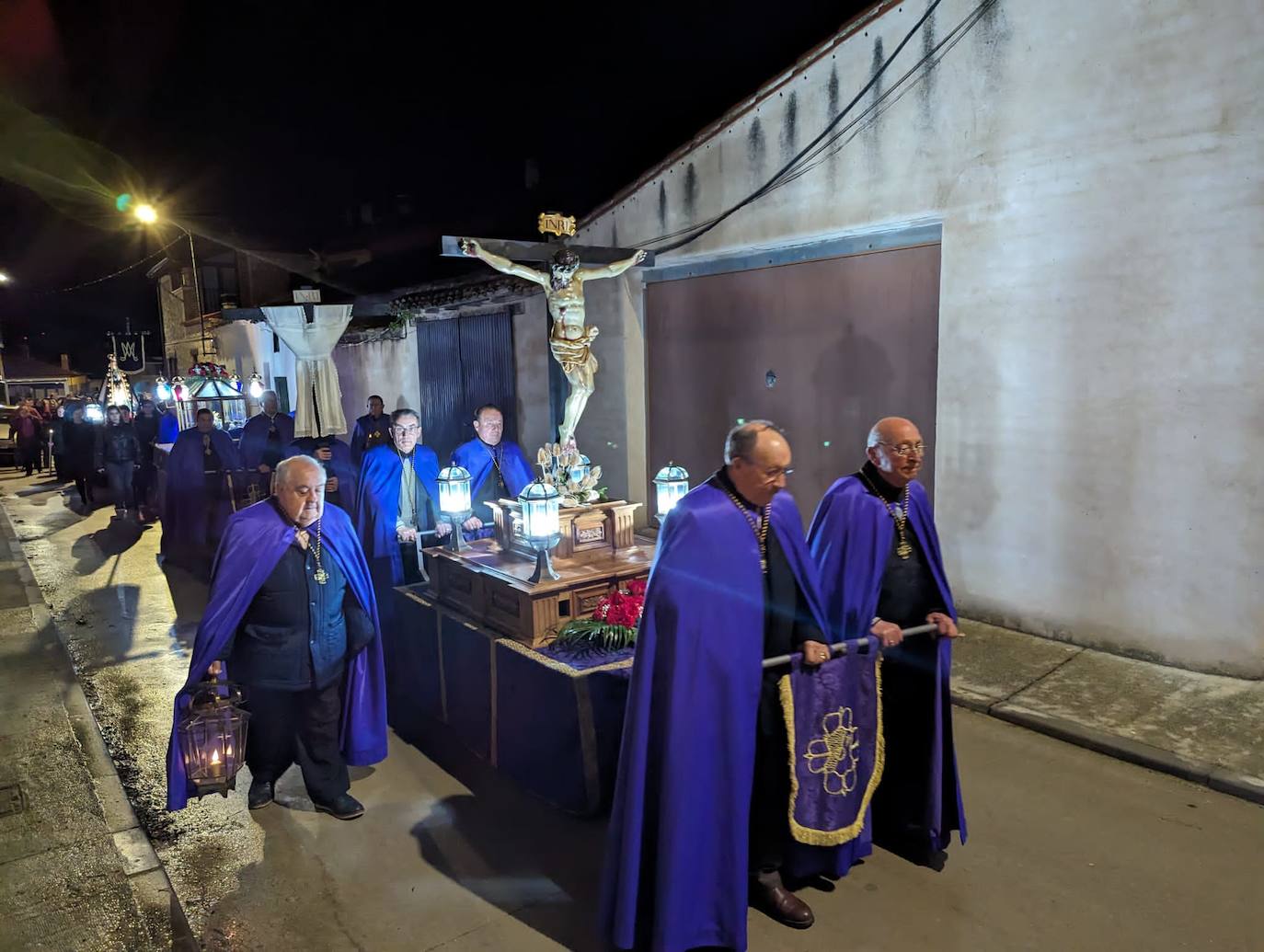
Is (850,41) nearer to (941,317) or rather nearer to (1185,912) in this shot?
(941,317)

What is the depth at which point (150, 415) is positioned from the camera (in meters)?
18.0

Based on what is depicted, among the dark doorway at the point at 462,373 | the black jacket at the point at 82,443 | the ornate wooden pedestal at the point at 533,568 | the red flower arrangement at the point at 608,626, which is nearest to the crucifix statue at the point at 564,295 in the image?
the ornate wooden pedestal at the point at 533,568

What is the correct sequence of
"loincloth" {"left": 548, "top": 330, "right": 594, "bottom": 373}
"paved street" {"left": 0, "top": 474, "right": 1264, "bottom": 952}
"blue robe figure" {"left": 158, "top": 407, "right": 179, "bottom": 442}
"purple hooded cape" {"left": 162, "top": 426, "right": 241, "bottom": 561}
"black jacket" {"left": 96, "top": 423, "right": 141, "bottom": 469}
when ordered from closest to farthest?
"paved street" {"left": 0, "top": 474, "right": 1264, "bottom": 952}
"loincloth" {"left": 548, "top": 330, "right": 594, "bottom": 373}
"purple hooded cape" {"left": 162, "top": 426, "right": 241, "bottom": 561}
"black jacket" {"left": 96, "top": 423, "right": 141, "bottom": 469}
"blue robe figure" {"left": 158, "top": 407, "right": 179, "bottom": 442}

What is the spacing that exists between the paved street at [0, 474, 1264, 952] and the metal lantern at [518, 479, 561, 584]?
1.34 meters

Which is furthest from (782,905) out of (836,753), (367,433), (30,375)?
(30,375)

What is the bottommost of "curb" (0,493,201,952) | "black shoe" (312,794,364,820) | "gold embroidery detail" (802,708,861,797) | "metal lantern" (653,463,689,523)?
"curb" (0,493,201,952)

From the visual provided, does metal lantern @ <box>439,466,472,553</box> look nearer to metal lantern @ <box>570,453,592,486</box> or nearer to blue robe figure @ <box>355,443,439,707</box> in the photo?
metal lantern @ <box>570,453,592,486</box>

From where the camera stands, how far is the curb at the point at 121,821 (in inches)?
155

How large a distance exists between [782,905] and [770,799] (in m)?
0.48

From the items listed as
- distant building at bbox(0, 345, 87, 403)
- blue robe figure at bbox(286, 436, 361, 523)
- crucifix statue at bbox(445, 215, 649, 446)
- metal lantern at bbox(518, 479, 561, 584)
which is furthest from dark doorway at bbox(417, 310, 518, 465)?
distant building at bbox(0, 345, 87, 403)

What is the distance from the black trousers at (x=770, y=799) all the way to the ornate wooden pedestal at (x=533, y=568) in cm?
167

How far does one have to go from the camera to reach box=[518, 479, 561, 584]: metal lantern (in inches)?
199

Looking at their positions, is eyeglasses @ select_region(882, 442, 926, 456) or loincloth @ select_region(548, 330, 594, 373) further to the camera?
loincloth @ select_region(548, 330, 594, 373)

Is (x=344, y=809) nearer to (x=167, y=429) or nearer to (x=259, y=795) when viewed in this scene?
(x=259, y=795)
